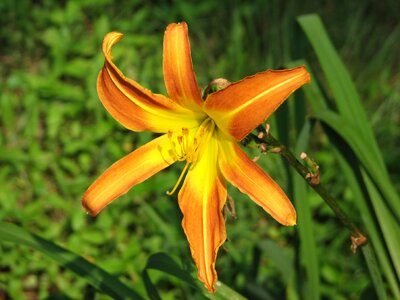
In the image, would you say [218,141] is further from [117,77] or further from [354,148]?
[354,148]

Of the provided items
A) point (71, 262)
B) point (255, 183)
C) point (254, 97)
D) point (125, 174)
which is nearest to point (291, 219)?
point (255, 183)

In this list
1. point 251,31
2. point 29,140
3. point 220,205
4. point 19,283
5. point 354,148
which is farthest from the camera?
point 251,31

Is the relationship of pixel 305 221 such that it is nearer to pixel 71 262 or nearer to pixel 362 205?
pixel 362 205

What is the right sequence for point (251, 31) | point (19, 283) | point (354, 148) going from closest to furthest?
point (354, 148) < point (19, 283) < point (251, 31)

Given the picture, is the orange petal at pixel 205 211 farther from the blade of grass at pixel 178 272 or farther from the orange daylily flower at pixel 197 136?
the blade of grass at pixel 178 272

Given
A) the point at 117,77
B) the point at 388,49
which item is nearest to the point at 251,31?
the point at 388,49

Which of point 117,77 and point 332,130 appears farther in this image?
point 332,130
